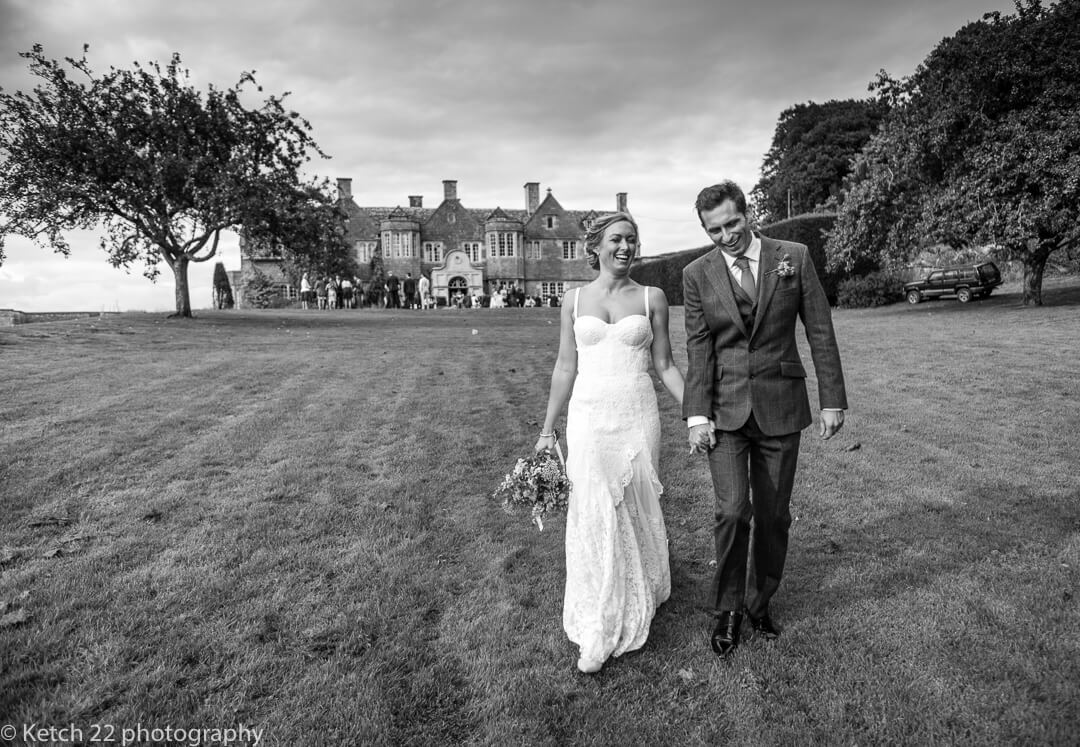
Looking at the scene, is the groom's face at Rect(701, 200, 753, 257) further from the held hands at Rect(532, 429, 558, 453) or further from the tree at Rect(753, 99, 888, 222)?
the tree at Rect(753, 99, 888, 222)

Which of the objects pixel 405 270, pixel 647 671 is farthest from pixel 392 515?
pixel 405 270

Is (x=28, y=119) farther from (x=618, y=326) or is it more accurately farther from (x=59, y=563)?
(x=618, y=326)

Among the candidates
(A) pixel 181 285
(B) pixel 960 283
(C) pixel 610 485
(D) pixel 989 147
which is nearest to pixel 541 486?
(C) pixel 610 485

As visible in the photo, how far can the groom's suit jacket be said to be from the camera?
3592 millimetres

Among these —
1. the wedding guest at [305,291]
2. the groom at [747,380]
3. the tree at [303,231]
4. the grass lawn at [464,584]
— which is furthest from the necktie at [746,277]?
the wedding guest at [305,291]

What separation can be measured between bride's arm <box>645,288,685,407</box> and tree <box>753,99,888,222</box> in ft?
164

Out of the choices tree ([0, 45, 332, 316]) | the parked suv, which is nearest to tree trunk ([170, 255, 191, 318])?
tree ([0, 45, 332, 316])

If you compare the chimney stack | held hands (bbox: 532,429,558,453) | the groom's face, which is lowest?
held hands (bbox: 532,429,558,453)

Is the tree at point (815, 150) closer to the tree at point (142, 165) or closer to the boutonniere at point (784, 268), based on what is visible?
the tree at point (142, 165)

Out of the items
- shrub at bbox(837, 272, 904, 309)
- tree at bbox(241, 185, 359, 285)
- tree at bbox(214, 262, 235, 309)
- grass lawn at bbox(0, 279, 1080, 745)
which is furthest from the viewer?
tree at bbox(214, 262, 235, 309)

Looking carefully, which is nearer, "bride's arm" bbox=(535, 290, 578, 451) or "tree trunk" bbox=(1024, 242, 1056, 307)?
"bride's arm" bbox=(535, 290, 578, 451)

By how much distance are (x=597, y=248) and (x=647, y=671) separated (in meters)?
2.45

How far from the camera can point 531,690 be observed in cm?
338

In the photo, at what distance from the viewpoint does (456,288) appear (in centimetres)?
5778
